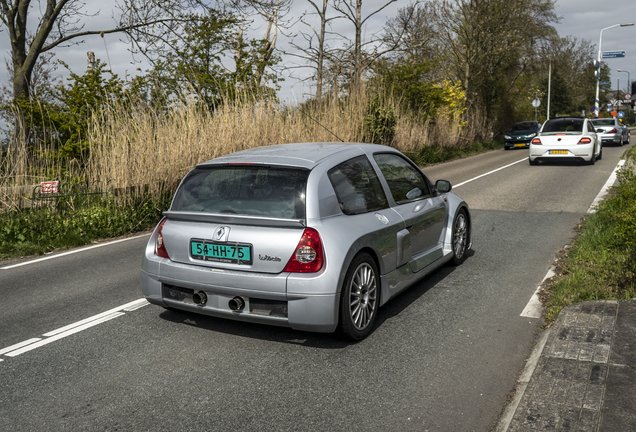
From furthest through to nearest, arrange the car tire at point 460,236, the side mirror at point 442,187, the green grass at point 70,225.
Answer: the green grass at point 70,225 → the car tire at point 460,236 → the side mirror at point 442,187

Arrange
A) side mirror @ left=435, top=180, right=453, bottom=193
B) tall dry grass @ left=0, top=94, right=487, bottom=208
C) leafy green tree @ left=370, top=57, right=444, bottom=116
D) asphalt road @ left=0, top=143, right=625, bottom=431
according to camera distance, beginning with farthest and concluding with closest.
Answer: leafy green tree @ left=370, top=57, right=444, bottom=116
tall dry grass @ left=0, top=94, right=487, bottom=208
side mirror @ left=435, top=180, right=453, bottom=193
asphalt road @ left=0, top=143, right=625, bottom=431

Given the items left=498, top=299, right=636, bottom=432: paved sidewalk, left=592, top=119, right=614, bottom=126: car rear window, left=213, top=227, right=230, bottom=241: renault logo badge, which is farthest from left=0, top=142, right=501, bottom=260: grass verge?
left=592, top=119, right=614, bottom=126: car rear window

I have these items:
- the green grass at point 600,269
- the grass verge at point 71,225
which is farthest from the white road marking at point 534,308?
the grass verge at point 71,225

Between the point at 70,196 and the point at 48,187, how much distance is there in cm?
41

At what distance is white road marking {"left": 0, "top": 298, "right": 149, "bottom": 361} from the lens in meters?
4.38

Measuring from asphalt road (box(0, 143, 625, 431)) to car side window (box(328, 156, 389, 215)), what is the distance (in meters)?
1.04

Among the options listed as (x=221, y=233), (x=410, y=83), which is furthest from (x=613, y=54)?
(x=221, y=233)

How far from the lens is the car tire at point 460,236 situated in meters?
6.50

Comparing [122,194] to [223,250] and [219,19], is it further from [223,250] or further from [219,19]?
[219,19]

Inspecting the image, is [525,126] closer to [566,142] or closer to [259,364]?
[566,142]

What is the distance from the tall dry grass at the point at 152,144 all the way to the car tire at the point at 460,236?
17.4ft

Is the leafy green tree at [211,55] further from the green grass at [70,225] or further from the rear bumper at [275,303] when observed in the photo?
the rear bumper at [275,303]

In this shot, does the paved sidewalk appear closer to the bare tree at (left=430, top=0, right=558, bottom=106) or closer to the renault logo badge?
the renault logo badge

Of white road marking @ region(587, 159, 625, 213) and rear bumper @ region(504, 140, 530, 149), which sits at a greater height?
rear bumper @ region(504, 140, 530, 149)
